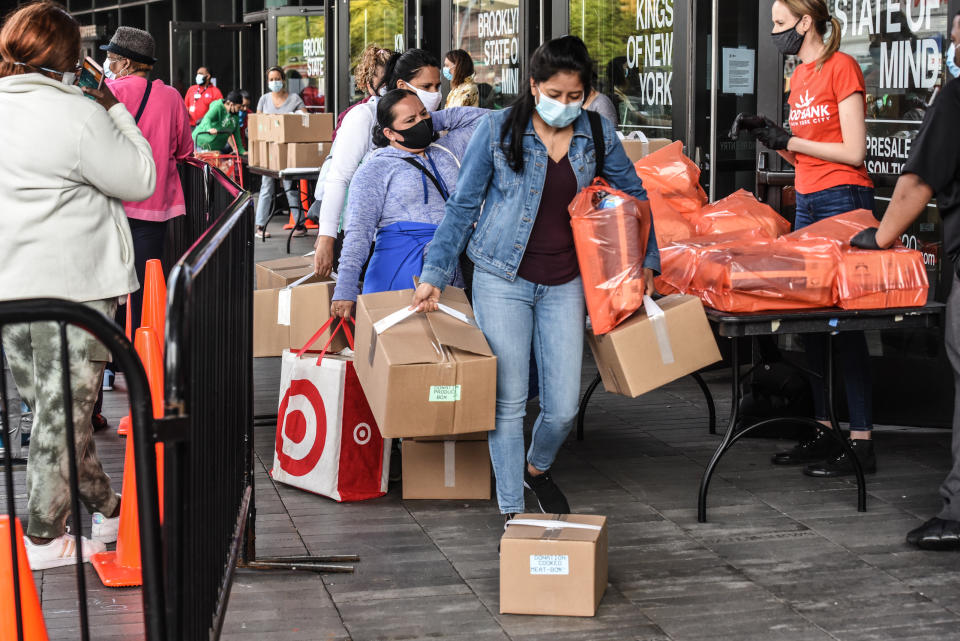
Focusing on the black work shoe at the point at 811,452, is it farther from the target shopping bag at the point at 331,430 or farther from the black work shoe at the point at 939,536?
the target shopping bag at the point at 331,430

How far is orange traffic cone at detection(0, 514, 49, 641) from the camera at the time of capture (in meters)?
3.31

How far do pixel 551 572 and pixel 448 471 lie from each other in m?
1.29

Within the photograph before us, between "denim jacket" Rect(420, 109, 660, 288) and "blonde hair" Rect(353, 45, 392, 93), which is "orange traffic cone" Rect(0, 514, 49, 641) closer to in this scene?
"denim jacket" Rect(420, 109, 660, 288)

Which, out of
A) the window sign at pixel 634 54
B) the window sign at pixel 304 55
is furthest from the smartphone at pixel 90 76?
the window sign at pixel 304 55

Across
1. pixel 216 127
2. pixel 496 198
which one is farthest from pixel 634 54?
pixel 216 127

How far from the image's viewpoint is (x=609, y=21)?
9188mm

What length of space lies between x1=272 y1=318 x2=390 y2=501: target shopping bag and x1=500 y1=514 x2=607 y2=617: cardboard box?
1322mm

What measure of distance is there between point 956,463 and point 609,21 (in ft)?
18.0

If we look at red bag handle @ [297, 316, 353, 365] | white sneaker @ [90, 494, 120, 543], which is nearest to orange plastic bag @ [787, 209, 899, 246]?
red bag handle @ [297, 316, 353, 365]

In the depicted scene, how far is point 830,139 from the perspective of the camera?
5.45 meters

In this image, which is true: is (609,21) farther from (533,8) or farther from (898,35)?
(898,35)

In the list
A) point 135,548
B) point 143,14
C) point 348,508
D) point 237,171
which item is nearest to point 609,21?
point 348,508

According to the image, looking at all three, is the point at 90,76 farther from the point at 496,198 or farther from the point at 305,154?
the point at 305,154

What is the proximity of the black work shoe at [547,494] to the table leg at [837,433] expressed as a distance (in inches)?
45.9
